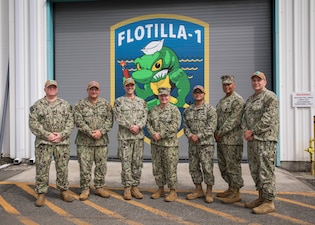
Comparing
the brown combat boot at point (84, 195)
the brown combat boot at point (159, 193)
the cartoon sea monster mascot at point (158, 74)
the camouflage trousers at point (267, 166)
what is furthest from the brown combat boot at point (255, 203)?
the cartoon sea monster mascot at point (158, 74)

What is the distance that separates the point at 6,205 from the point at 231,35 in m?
6.07

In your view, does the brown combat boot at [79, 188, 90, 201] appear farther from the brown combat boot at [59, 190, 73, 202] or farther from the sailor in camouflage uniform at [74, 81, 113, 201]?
the brown combat boot at [59, 190, 73, 202]

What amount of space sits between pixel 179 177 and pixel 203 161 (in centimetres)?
181

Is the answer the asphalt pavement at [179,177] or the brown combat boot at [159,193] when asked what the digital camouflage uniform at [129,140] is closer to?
the brown combat boot at [159,193]

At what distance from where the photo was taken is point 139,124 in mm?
4719

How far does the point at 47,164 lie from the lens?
4559 mm

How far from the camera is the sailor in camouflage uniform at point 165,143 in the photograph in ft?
15.2

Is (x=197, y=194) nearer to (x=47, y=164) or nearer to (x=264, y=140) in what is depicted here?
(x=264, y=140)

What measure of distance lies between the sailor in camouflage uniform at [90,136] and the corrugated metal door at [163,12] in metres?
3.15

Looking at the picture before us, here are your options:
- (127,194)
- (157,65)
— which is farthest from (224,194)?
(157,65)

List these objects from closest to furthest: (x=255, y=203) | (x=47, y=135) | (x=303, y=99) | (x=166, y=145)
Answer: (x=255, y=203), (x=47, y=135), (x=166, y=145), (x=303, y=99)

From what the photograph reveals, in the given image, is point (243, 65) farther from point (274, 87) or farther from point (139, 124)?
point (139, 124)

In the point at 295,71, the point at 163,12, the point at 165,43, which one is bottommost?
the point at 295,71

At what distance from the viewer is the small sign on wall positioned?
7.05m
